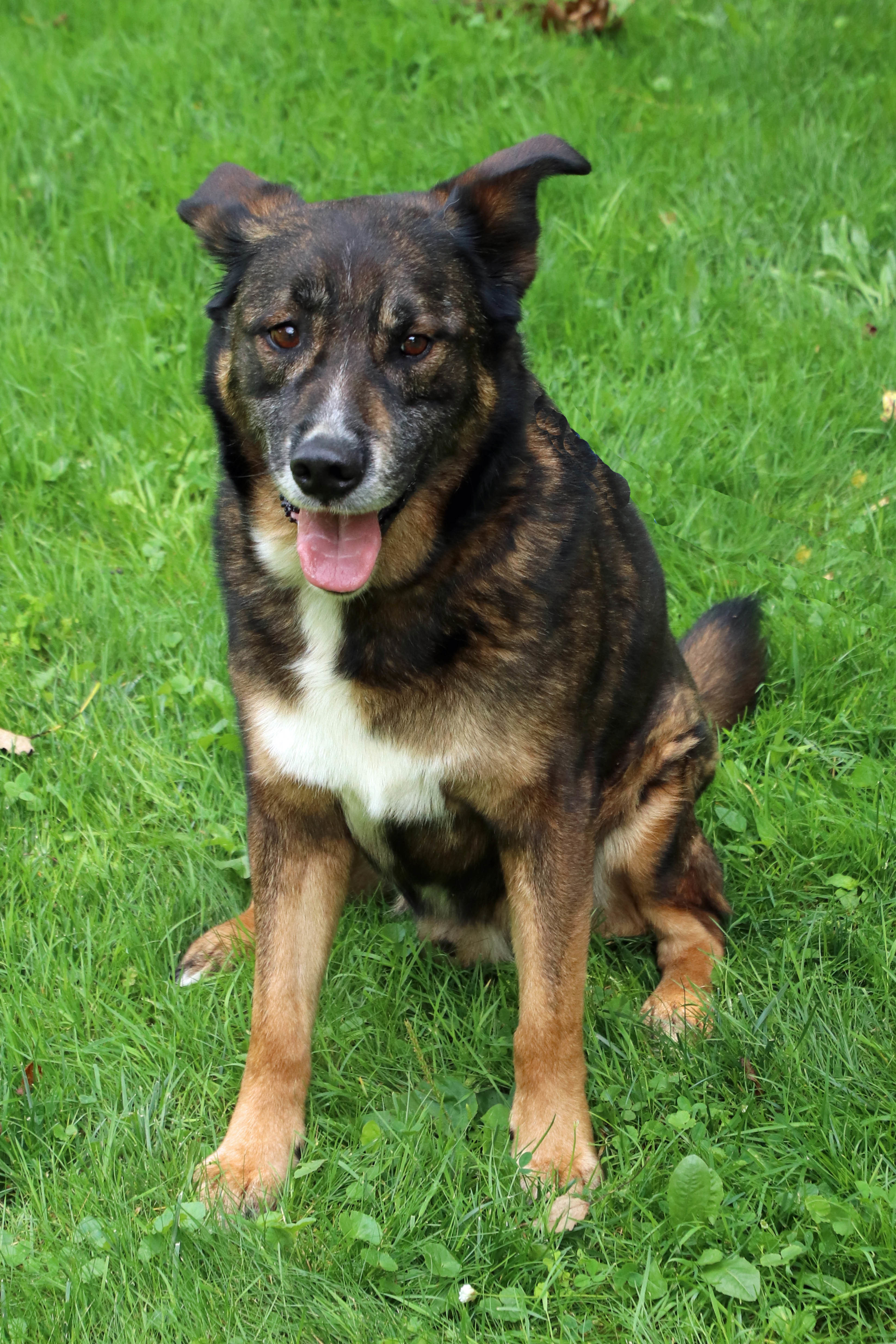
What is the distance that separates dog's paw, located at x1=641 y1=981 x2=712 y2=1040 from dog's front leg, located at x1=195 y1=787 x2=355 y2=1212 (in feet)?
2.63

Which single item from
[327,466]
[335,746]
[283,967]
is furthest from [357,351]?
[283,967]

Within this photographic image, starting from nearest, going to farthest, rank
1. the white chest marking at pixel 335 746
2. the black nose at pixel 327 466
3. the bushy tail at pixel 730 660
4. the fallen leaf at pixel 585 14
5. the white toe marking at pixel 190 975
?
the black nose at pixel 327 466
the white chest marking at pixel 335 746
the white toe marking at pixel 190 975
the bushy tail at pixel 730 660
the fallen leaf at pixel 585 14

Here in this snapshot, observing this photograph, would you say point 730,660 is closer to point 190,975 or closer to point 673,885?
point 673,885

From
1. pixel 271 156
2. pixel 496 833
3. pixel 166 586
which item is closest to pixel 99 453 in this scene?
pixel 166 586

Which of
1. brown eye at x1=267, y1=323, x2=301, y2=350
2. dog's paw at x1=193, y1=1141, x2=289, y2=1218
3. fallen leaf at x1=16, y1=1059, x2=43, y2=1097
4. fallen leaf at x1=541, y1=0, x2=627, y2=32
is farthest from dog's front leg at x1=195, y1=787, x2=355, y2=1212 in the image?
fallen leaf at x1=541, y1=0, x2=627, y2=32

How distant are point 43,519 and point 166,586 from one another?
0.62 m

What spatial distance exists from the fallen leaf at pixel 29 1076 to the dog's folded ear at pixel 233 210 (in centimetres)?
187

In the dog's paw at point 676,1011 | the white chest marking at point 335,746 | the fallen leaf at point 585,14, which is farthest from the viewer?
the fallen leaf at point 585,14

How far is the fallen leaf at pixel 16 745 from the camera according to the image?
12.4 feet

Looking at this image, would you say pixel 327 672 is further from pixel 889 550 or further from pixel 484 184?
pixel 889 550

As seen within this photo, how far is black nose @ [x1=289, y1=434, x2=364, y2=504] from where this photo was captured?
243cm

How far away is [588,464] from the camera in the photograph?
10.3ft

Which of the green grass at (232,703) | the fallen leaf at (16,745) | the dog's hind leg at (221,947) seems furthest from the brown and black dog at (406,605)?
the fallen leaf at (16,745)

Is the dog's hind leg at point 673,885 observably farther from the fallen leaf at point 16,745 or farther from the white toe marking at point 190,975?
the fallen leaf at point 16,745
